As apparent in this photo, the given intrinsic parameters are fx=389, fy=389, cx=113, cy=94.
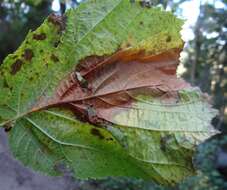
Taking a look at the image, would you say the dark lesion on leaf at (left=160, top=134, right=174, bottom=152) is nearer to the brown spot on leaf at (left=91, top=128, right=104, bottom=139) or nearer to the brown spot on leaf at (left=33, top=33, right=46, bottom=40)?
the brown spot on leaf at (left=91, top=128, right=104, bottom=139)

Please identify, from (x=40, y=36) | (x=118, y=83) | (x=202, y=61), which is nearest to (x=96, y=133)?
(x=118, y=83)

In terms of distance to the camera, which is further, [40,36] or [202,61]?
[202,61]

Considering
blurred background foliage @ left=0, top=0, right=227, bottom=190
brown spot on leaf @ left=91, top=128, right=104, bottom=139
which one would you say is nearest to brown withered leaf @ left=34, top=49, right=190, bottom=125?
brown spot on leaf @ left=91, top=128, right=104, bottom=139

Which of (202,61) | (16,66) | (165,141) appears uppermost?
(16,66)

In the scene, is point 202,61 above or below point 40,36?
below

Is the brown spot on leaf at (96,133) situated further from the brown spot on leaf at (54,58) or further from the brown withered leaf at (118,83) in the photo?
the brown spot on leaf at (54,58)

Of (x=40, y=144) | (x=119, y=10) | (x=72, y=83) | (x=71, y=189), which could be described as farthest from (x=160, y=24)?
(x=71, y=189)

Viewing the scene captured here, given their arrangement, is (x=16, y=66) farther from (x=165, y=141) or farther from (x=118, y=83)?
(x=165, y=141)
